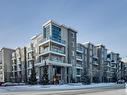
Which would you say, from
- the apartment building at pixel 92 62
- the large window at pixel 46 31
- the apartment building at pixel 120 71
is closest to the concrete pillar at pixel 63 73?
the large window at pixel 46 31

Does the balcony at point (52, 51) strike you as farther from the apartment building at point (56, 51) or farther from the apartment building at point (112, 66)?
the apartment building at point (112, 66)

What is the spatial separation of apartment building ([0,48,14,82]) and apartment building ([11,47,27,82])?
Result: 6.54 feet

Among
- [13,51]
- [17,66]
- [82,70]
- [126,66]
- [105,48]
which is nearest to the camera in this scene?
[82,70]

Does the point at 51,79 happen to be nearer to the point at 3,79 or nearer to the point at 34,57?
the point at 34,57

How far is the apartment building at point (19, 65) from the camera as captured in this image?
7875cm

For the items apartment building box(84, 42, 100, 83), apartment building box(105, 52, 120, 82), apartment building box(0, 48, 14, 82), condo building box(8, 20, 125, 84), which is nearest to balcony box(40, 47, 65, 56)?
condo building box(8, 20, 125, 84)

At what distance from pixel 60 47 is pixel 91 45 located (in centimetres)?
2387

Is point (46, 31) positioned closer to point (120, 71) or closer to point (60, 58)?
point (60, 58)

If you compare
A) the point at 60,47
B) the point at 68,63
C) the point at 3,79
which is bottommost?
the point at 3,79

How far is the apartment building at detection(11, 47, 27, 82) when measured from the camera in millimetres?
78750

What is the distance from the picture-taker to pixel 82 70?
75625mm

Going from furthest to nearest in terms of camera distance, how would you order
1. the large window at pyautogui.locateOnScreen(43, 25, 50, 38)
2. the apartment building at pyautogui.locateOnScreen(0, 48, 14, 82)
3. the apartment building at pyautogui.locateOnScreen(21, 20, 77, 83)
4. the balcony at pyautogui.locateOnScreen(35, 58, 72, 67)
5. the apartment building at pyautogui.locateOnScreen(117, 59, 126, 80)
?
1. the apartment building at pyautogui.locateOnScreen(117, 59, 126, 80)
2. the apartment building at pyautogui.locateOnScreen(0, 48, 14, 82)
3. the large window at pyautogui.locateOnScreen(43, 25, 50, 38)
4. the apartment building at pyautogui.locateOnScreen(21, 20, 77, 83)
5. the balcony at pyautogui.locateOnScreen(35, 58, 72, 67)

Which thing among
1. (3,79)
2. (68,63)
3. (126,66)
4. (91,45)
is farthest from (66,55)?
(126,66)

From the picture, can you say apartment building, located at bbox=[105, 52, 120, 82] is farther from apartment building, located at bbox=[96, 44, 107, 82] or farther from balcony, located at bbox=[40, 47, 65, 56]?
balcony, located at bbox=[40, 47, 65, 56]
